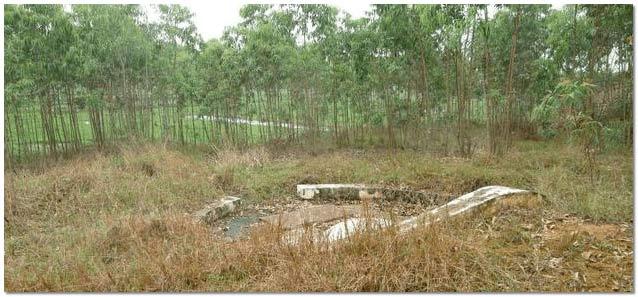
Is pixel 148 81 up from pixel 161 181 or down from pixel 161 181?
up

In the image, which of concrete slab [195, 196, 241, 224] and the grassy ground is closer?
the grassy ground

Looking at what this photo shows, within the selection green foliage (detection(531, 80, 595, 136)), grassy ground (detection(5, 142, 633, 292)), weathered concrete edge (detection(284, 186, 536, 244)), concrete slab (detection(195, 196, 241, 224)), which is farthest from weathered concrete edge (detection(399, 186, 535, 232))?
concrete slab (detection(195, 196, 241, 224))

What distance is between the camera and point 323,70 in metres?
9.52

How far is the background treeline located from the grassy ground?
228 cm

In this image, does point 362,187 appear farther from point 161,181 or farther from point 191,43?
point 191,43

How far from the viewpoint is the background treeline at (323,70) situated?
7.33 meters

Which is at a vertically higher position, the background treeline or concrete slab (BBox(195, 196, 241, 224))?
the background treeline

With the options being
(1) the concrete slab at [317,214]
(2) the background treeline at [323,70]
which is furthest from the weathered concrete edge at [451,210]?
(2) the background treeline at [323,70]

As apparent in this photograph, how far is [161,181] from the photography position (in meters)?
5.55

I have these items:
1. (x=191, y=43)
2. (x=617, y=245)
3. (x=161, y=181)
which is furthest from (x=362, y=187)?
(x=191, y=43)

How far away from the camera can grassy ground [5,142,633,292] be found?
2.51m

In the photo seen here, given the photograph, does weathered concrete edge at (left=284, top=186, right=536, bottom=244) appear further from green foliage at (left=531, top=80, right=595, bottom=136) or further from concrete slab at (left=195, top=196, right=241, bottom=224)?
concrete slab at (left=195, top=196, right=241, bottom=224)

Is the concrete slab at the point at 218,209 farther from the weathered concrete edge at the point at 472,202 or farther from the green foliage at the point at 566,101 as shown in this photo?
the green foliage at the point at 566,101

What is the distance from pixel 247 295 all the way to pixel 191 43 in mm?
8474
